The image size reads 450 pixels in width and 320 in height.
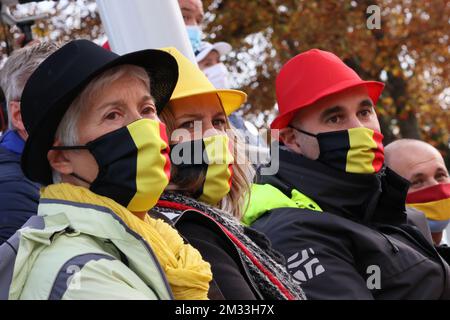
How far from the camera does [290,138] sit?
15.4 ft

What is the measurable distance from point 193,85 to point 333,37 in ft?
44.2

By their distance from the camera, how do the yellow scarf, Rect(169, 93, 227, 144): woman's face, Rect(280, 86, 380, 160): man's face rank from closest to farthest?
the yellow scarf < Rect(169, 93, 227, 144): woman's face < Rect(280, 86, 380, 160): man's face

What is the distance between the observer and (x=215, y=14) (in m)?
16.5

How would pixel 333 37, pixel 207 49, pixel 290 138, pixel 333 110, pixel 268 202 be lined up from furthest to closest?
pixel 333 37
pixel 207 49
pixel 290 138
pixel 333 110
pixel 268 202

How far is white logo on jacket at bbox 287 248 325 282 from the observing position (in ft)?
12.9

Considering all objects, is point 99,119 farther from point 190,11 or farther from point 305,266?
point 190,11

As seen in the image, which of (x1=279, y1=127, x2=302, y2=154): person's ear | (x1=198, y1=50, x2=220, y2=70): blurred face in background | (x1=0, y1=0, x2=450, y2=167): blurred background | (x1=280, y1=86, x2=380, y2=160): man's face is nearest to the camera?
(x1=280, y1=86, x2=380, y2=160): man's face

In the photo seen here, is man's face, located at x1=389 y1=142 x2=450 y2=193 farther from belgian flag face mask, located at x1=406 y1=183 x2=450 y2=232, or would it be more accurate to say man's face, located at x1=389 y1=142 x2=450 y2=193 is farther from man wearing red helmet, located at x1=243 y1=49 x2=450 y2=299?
man wearing red helmet, located at x1=243 y1=49 x2=450 y2=299

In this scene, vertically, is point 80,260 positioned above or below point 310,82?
above

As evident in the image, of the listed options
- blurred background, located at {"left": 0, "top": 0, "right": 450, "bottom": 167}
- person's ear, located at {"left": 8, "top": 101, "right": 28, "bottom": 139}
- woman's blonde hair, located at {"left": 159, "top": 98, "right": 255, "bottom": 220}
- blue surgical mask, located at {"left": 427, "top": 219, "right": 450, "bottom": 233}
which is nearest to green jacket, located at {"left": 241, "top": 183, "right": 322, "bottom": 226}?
woman's blonde hair, located at {"left": 159, "top": 98, "right": 255, "bottom": 220}

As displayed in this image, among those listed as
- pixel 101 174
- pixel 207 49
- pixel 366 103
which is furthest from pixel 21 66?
pixel 207 49

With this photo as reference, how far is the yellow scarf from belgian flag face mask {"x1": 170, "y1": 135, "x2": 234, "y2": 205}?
0.63m

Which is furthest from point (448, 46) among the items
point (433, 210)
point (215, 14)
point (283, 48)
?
point (433, 210)

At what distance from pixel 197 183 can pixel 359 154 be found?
111 cm
